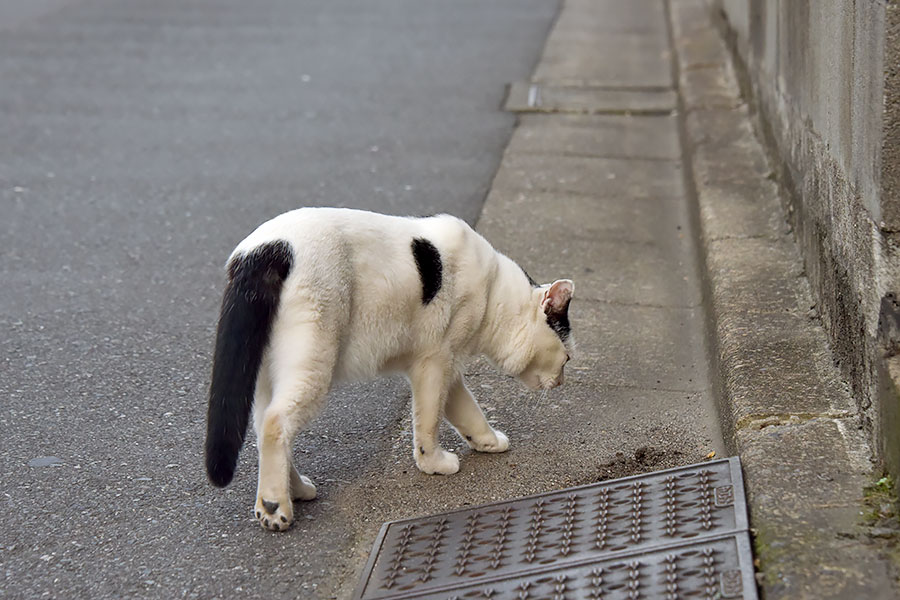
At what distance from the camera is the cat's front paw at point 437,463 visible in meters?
3.69

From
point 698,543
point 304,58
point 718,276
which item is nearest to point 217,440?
point 698,543

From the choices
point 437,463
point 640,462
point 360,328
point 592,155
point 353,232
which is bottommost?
point 592,155

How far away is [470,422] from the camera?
151 inches

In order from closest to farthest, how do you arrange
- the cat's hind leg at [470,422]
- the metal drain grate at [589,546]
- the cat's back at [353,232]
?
the metal drain grate at [589,546]
the cat's back at [353,232]
the cat's hind leg at [470,422]

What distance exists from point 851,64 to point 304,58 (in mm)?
7263

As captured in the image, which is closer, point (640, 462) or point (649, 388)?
point (640, 462)

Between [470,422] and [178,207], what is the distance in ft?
10.8

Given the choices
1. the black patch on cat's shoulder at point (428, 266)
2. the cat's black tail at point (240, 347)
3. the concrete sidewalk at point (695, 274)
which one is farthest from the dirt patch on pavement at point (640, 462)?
the cat's black tail at point (240, 347)

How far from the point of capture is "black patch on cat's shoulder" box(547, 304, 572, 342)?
3719 millimetres

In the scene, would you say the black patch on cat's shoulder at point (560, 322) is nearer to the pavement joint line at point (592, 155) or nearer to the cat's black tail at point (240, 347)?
the cat's black tail at point (240, 347)

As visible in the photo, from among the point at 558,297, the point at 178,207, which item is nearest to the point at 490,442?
the point at 558,297

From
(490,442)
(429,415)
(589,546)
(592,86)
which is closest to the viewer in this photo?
(589,546)

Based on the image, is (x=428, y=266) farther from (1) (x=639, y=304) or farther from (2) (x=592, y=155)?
(2) (x=592, y=155)

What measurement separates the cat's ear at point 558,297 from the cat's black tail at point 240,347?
2.91 ft
